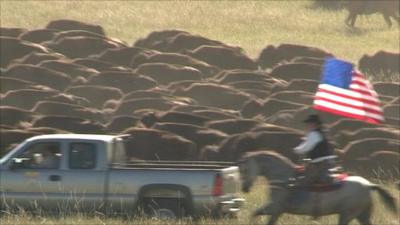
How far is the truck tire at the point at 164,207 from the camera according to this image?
16.6m

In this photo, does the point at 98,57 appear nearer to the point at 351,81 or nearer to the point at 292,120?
the point at 292,120

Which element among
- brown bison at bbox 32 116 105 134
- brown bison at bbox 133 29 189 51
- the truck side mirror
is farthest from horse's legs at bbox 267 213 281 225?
brown bison at bbox 133 29 189 51

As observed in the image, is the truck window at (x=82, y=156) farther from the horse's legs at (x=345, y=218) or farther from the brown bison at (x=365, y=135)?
the brown bison at (x=365, y=135)

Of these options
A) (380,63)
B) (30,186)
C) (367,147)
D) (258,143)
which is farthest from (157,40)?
(30,186)

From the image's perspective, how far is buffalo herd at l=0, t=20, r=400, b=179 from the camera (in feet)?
77.8

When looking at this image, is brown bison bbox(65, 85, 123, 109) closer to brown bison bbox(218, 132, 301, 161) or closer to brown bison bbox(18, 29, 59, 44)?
brown bison bbox(218, 132, 301, 161)

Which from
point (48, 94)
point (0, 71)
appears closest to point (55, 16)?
point (0, 71)

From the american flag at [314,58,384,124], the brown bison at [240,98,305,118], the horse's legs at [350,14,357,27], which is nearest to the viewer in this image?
the american flag at [314,58,384,124]

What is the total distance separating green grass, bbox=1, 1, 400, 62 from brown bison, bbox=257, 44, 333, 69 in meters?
4.42

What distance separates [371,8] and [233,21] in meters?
7.70

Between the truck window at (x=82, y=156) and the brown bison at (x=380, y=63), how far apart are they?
89.1ft

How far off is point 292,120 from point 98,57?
12.2 meters

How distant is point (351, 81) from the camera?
58.3 ft

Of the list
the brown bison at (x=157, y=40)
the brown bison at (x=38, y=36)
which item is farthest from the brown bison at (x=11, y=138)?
the brown bison at (x=157, y=40)
